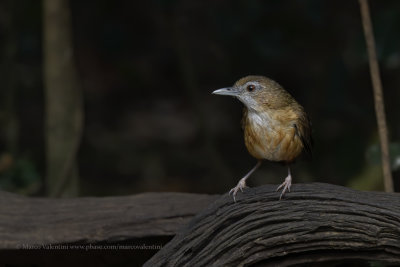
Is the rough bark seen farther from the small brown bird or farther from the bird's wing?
the bird's wing

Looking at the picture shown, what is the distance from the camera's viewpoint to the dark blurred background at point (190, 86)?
6066 mm

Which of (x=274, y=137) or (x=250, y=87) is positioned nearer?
(x=274, y=137)

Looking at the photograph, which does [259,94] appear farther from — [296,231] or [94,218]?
[94,218]

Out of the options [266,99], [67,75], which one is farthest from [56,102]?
[266,99]

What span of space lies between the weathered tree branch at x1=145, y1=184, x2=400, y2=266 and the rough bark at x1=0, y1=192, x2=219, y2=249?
0.56 m

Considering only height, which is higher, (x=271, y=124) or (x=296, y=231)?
(x=271, y=124)

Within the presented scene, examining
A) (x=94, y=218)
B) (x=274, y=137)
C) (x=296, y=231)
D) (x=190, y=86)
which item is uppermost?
(x=190, y=86)

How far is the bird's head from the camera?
4227mm

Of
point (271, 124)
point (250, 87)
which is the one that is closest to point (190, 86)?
point (250, 87)

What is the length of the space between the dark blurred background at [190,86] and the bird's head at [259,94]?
891 mm

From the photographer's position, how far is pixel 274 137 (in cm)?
402

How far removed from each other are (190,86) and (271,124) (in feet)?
8.63

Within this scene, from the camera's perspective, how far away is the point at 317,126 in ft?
21.3

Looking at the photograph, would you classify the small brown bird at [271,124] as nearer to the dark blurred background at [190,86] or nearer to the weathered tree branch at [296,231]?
the weathered tree branch at [296,231]
